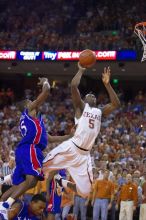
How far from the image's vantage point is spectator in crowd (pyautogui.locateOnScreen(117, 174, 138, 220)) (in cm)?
1263

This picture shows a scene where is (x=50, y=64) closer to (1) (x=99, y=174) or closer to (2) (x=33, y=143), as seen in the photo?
(1) (x=99, y=174)

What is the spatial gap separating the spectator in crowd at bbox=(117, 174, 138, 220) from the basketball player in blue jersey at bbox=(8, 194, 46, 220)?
5.75m

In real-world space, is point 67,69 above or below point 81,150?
above

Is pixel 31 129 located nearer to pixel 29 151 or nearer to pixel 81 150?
pixel 29 151

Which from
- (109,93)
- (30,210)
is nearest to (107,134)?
(109,93)

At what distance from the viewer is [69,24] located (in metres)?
26.5

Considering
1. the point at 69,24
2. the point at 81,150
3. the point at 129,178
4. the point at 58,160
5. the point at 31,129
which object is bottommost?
the point at 129,178

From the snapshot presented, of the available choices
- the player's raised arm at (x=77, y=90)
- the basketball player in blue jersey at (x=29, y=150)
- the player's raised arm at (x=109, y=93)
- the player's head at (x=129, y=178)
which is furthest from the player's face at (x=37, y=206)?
the player's head at (x=129, y=178)

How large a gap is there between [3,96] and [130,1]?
798 cm

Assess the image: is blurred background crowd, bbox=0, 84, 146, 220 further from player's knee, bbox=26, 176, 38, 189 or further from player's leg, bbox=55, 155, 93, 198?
player's knee, bbox=26, 176, 38, 189

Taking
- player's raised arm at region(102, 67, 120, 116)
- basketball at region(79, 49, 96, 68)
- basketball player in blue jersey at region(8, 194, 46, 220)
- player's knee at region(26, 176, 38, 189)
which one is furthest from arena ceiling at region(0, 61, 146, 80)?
basketball player in blue jersey at region(8, 194, 46, 220)

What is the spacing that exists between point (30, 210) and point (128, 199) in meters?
6.20

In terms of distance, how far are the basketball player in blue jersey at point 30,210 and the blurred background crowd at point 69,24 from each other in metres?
15.6

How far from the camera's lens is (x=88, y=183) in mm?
8094
